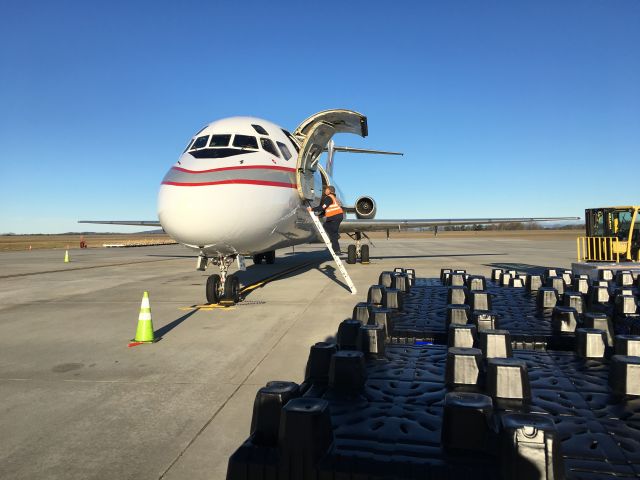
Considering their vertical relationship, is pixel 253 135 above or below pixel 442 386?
above

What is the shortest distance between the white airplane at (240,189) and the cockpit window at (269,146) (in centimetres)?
3

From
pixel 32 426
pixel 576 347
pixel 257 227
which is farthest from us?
pixel 257 227

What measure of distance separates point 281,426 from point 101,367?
432 cm

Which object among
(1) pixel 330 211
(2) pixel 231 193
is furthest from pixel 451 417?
(1) pixel 330 211

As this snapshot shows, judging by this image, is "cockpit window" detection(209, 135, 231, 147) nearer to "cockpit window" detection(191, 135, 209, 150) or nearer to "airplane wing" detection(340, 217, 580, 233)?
"cockpit window" detection(191, 135, 209, 150)

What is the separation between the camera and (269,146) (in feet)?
30.1

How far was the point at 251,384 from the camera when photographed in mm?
4293

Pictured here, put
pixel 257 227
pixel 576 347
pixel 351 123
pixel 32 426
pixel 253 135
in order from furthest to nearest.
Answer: pixel 351 123 < pixel 253 135 < pixel 257 227 < pixel 32 426 < pixel 576 347

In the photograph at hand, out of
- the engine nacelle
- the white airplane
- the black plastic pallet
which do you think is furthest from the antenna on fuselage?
the black plastic pallet

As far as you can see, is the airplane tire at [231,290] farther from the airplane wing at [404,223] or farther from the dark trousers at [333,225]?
the airplane wing at [404,223]

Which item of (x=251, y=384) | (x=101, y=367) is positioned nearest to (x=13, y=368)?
(x=101, y=367)

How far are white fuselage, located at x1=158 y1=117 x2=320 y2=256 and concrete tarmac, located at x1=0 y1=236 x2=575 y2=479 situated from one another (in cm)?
142

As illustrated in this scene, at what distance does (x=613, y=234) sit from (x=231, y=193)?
9.94 metres

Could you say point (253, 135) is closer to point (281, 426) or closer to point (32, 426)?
point (32, 426)
